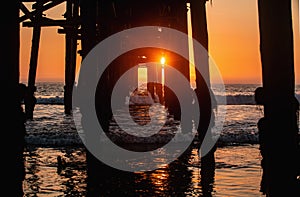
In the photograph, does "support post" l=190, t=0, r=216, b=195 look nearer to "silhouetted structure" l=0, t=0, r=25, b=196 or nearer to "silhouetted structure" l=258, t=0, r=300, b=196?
"silhouetted structure" l=258, t=0, r=300, b=196

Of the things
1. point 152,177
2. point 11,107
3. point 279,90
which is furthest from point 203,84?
point 11,107

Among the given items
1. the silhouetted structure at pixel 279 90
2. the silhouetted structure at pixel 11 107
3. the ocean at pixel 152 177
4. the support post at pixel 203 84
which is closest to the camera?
the silhouetted structure at pixel 11 107

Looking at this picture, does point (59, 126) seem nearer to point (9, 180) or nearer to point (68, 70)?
point (68, 70)

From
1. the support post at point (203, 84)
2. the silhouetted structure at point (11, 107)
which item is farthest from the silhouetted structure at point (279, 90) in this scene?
the support post at point (203, 84)

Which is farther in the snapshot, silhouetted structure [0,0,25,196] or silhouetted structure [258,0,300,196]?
silhouetted structure [258,0,300,196]

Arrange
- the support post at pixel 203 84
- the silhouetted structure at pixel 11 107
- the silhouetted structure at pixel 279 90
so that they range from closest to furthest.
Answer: the silhouetted structure at pixel 11 107, the silhouetted structure at pixel 279 90, the support post at pixel 203 84

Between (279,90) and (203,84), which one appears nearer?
(279,90)

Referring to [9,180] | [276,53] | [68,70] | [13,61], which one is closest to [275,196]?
[276,53]

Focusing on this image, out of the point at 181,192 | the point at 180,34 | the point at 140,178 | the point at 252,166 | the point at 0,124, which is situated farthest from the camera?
the point at 180,34

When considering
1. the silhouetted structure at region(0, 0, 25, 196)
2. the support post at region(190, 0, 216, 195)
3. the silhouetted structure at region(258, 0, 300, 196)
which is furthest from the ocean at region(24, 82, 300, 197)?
the silhouetted structure at region(0, 0, 25, 196)

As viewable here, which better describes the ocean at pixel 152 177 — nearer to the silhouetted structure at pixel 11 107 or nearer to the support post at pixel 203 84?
the support post at pixel 203 84

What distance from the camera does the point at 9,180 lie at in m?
3.04

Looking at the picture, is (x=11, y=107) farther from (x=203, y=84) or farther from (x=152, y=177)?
(x=203, y=84)

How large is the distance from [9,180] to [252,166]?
481 centimetres
